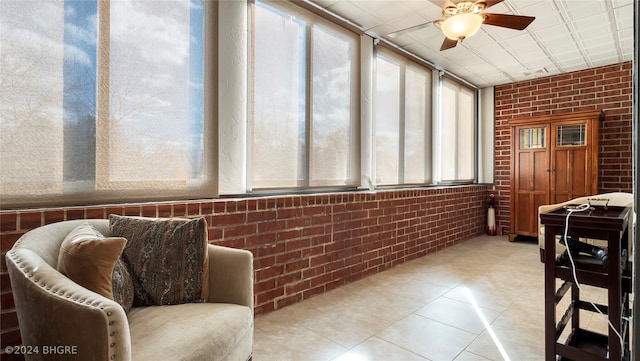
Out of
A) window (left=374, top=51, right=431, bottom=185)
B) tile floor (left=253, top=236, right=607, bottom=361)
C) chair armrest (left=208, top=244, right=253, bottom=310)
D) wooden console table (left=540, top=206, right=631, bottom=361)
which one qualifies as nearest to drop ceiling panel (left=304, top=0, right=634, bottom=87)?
window (left=374, top=51, right=431, bottom=185)

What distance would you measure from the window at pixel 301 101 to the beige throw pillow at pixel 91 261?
4.82ft

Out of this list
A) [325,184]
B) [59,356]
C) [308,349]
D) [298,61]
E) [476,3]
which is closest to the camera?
[59,356]

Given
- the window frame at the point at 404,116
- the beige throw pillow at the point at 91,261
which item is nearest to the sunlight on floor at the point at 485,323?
the window frame at the point at 404,116

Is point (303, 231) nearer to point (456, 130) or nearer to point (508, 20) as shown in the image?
point (508, 20)

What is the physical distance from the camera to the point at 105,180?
194 centimetres

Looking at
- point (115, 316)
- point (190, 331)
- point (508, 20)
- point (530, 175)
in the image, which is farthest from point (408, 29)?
point (115, 316)

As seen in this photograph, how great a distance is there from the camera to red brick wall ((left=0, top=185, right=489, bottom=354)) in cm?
173

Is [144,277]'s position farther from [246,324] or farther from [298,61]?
[298,61]

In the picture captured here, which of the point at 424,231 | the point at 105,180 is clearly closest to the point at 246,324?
the point at 105,180

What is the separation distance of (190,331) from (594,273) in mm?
1930

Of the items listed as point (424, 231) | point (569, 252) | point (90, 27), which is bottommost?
point (424, 231)

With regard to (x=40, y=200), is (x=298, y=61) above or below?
above

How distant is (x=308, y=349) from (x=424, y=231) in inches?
116

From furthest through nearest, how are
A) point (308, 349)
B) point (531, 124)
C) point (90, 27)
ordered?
point (531, 124), point (308, 349), point (90, 27)
